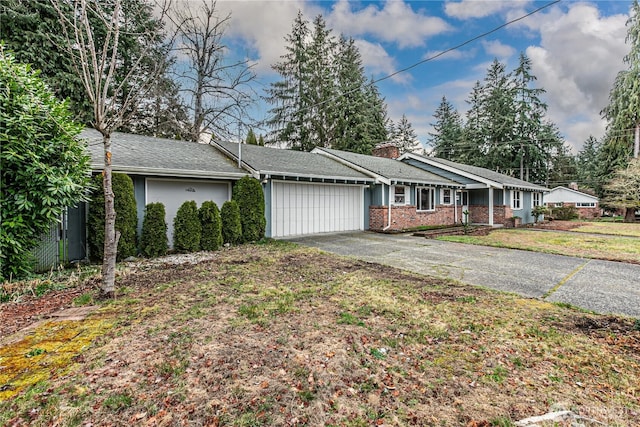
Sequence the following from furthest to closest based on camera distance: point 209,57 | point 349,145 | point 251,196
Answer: point 349,145, point 209,57, point 251,196

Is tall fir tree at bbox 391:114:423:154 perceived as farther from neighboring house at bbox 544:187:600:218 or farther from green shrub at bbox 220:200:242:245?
green shrub at bbox 220:200:242:245

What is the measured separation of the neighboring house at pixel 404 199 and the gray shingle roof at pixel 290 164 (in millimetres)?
706

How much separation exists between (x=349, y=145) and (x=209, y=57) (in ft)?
45.1

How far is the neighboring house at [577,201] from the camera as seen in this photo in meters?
26.2

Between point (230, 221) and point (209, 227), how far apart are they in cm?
66

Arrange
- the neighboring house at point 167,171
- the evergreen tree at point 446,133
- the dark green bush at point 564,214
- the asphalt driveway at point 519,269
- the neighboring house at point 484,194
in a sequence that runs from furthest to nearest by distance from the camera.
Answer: the evergreen tree at point 446,133 < the dark green bush at point 564,214 < the neighboring house at point 484,194 < the neighboring house at point 167,171 < the asphalt driveway at point 519,269

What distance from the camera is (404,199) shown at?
13.6 m

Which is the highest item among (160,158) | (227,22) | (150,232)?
(227,22)

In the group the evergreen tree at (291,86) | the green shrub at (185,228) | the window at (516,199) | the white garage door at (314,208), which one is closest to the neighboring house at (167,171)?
the green shrub at (185,228)

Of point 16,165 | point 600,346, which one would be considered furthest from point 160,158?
point 600,346

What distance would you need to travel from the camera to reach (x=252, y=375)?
2.40 meters

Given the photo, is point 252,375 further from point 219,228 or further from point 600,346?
point 219,228

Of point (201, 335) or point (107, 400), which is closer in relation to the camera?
point (107, 400)

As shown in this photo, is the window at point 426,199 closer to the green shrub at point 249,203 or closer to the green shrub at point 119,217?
the green shrub at point 249,203
